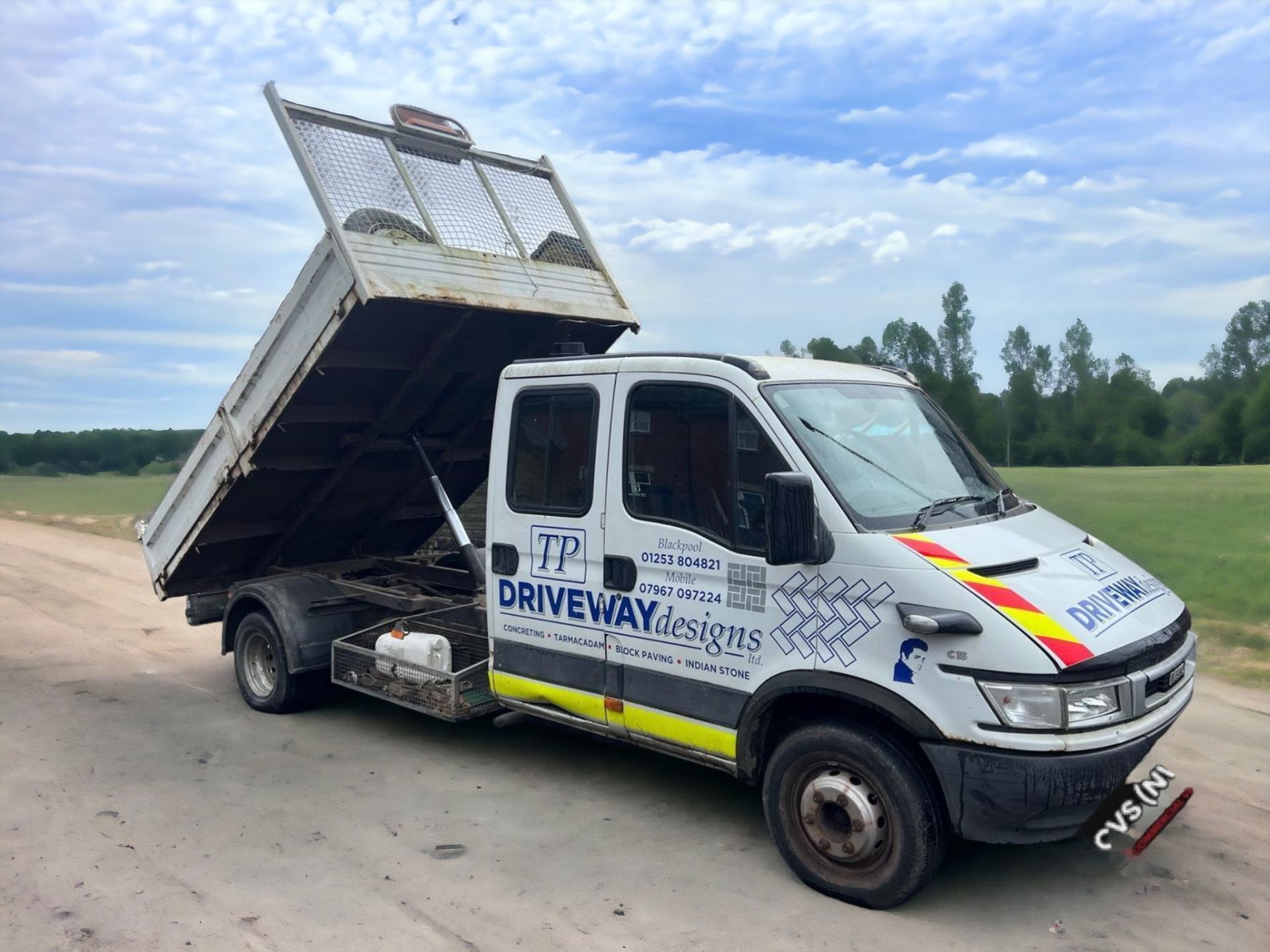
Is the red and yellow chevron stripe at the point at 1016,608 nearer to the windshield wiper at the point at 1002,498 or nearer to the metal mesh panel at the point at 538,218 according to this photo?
the windshield wiper at the point at 1002,498

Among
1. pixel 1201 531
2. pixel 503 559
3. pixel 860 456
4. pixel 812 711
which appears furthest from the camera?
pixel 1201 531

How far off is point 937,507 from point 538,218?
154 inches

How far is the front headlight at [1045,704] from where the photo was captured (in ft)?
12.6

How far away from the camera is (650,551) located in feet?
16.1

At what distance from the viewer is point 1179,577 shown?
10.6 m


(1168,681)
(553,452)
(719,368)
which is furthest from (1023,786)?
(553,452)

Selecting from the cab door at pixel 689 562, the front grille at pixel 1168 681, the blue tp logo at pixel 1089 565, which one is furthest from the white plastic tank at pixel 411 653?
the front grille at pixel 1168 681

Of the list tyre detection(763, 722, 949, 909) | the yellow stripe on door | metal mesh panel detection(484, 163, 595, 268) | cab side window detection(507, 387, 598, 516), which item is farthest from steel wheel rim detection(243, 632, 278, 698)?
tyre detection(763, 722, 949, 909)

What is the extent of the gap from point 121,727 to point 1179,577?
32.4 ft

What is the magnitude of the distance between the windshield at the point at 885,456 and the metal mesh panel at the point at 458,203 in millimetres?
2775

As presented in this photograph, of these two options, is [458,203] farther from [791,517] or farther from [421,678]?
[791,517]

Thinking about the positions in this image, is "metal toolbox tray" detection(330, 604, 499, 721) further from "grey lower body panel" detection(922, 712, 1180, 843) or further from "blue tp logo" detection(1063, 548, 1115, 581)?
"blue tp logo" detection(1063, 548, 1115, 581)

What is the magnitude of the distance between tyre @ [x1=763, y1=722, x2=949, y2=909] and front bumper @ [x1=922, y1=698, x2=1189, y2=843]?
0.15 metres

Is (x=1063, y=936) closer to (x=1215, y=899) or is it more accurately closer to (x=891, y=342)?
(x=1215, y=899)
